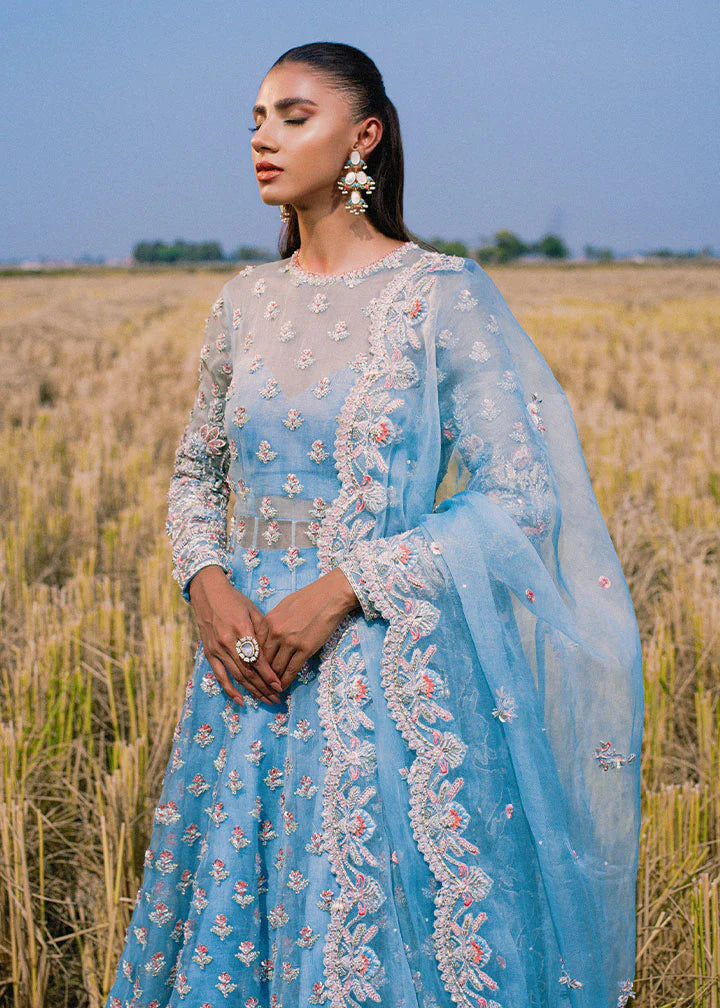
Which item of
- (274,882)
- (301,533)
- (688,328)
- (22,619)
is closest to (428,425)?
(301,533)

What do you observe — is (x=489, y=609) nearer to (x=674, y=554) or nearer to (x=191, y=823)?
(x=191, y=823)

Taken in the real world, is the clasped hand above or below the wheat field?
above

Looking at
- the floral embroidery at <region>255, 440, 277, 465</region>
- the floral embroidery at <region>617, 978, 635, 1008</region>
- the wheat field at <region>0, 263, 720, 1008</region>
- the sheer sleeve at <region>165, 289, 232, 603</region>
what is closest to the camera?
the floral embroidery at <region>617, 978, 635, 1008</region>

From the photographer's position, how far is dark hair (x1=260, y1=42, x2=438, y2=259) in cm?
144

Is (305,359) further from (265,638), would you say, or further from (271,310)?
(265,638)

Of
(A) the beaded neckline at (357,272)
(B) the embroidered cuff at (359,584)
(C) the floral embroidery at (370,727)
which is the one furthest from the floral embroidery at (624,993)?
(A) the beaded neckline at (357,272)

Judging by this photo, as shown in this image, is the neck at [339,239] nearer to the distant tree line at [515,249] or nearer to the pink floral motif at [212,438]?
the pink floral motif at [212,438]

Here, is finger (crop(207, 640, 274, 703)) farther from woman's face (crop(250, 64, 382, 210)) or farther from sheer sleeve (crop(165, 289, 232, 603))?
woman's face (crop(250, 64, 382, 210))

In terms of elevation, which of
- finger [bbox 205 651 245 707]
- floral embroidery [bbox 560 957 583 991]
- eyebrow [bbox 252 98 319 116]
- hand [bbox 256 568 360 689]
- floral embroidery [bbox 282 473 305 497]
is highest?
eyebrow [bbox 252 98 319 116]

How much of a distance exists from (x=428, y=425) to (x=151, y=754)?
1.33 meters

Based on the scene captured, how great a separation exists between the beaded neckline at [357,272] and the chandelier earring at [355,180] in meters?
0.08

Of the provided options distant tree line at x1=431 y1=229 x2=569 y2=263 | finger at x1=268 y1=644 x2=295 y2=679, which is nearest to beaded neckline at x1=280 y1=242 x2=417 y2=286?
finger at x1=268 y1=644 x2=295 y2=679

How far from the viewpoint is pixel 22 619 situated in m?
2.88

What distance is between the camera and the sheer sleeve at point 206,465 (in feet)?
5.12
